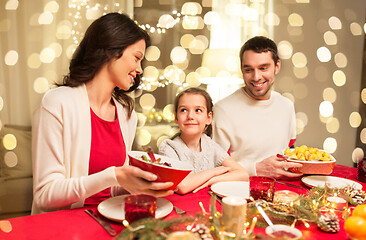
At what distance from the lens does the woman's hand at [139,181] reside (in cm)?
97

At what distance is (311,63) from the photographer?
158 inches

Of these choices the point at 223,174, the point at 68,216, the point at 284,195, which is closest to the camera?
the point at 68,216

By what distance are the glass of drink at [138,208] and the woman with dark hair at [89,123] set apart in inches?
8.2

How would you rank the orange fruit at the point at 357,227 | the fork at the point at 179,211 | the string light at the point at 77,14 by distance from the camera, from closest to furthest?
the orange fruit at the point at 357,227, the fork at the point at 179,211, the string light at the point at 77,14

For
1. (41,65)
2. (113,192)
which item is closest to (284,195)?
(113,192)

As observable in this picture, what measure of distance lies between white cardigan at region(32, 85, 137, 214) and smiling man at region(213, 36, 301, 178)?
1085 millimetres

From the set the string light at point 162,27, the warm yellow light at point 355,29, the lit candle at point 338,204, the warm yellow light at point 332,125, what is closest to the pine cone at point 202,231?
the lit candle at point 338,204

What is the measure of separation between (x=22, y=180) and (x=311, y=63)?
363cm

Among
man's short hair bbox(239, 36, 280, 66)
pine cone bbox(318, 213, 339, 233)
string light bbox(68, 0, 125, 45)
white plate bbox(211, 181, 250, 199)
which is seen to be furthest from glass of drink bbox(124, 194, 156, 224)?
string light bbox(68, 0, 125, 45)

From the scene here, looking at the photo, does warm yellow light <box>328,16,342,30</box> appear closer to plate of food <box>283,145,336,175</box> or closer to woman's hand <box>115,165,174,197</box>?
plate of food <box>283,145,336,175</box>

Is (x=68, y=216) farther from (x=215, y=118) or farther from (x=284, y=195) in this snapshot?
(x=215, y=118)

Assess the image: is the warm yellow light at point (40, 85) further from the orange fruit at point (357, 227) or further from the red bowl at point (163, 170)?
the orange fruit at point (357, 227)

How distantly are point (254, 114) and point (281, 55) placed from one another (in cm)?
215

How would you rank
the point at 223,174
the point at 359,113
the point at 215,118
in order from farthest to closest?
the point at 359,113 < the point at 215,118 < the point at 223,174
